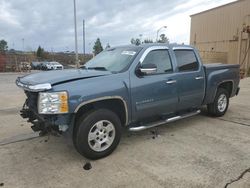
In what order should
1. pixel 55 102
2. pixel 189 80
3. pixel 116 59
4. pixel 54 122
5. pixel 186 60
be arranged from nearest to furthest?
1. pixel 55 102
2. pixel 54 122
3. pixel 116 59
4. pixel 189 80
5. pixel 186 60

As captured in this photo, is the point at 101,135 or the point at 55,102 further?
the point at 101,135

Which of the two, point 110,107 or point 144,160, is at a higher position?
point 110,107

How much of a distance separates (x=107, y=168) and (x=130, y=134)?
1.52 meters

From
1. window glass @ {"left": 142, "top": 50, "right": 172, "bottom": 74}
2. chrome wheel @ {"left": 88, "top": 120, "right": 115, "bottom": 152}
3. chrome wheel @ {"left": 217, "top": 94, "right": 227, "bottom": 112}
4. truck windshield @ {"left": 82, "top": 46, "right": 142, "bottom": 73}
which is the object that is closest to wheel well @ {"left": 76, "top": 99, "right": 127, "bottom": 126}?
chrome wheel @ {"left": 88, "top": 120, "right": 115, "bottom": 152}

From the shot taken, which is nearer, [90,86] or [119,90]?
[90,86]

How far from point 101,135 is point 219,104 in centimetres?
368

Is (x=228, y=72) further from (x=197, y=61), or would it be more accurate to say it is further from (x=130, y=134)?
(x=130, y=134)

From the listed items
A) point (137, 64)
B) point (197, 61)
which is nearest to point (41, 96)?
point (137, 64)

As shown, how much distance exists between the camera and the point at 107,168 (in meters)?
3.64

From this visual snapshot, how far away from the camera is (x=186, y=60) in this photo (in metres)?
5.41

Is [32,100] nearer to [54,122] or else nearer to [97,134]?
[54,122]

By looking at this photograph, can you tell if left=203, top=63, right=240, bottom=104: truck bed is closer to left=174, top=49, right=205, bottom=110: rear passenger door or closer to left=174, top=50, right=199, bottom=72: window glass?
left=174, top=49, right=205, bottom=110: rear passenger door

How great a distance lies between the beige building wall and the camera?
22141 mm

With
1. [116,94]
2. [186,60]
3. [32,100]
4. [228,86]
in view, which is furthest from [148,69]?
[228,86]
